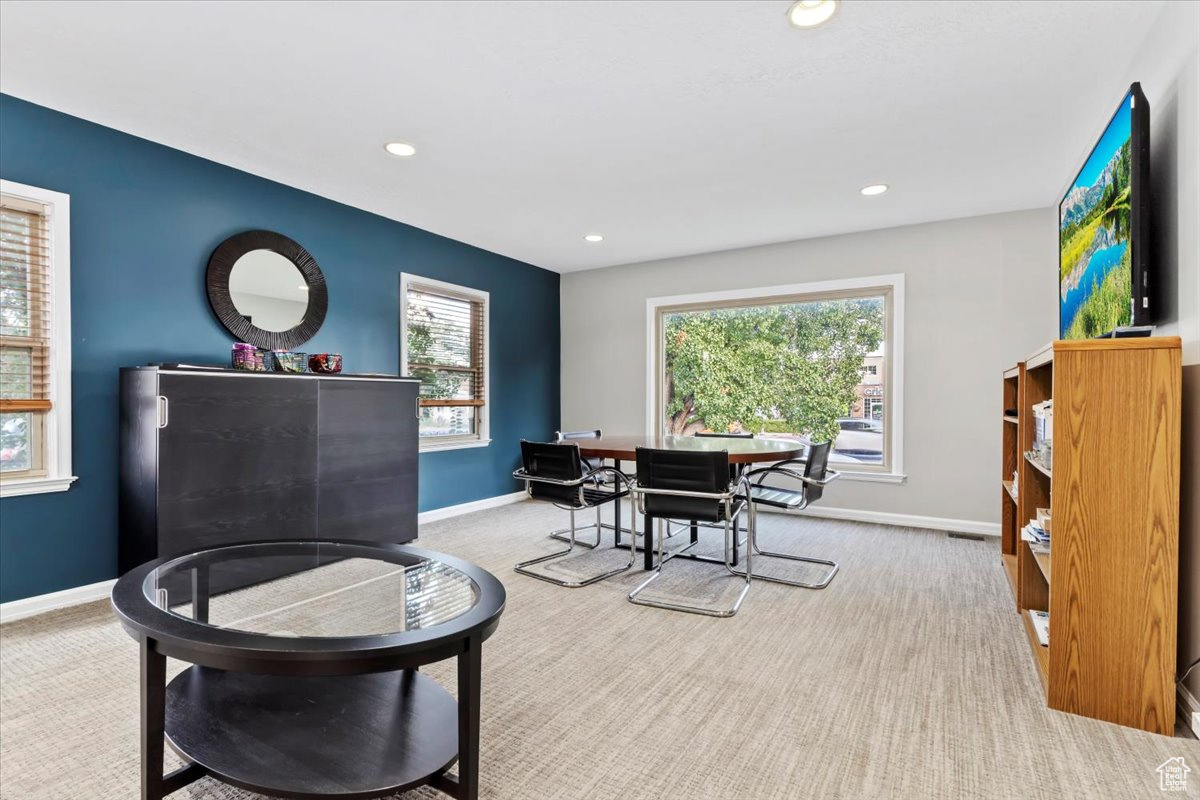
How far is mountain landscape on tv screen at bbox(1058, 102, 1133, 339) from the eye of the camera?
2098mm

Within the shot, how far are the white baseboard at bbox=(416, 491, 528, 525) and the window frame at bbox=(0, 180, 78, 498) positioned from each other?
6.94 feet

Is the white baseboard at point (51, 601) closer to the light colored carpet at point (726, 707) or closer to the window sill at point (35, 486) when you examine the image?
the light colored carpet at point (726, 707)

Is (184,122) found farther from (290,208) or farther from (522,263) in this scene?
(522,263)

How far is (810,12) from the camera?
2.05 m

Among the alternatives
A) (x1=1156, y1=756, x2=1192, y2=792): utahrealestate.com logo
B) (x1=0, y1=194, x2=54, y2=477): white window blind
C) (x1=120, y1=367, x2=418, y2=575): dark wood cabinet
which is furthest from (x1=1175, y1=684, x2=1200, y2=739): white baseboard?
(x1=0, y1=194, x2=54, y2=477): white window blind

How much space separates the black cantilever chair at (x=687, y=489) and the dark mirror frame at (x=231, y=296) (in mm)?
2479

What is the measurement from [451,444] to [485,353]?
0.94 metres

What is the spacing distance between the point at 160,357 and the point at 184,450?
0.76m

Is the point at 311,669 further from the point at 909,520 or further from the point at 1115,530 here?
the point at 909,520

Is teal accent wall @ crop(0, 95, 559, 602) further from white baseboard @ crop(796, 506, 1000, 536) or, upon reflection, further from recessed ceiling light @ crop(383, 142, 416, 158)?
white baseboard @ crop(796, 506, 1000, 536)

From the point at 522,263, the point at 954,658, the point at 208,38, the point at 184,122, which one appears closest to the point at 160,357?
the point at 184,122

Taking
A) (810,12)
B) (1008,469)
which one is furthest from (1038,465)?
(810,12)

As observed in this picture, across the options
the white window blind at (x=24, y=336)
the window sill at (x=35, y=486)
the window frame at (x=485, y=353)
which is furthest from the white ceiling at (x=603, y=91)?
the window sill at (x=35, y=486)

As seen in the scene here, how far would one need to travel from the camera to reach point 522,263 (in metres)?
5.91
